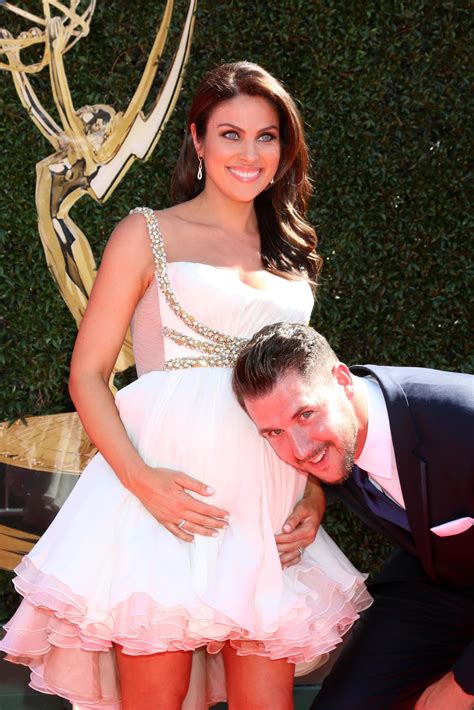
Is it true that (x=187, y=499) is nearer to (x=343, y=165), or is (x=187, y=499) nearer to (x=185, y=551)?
A: (x=185, y=551)

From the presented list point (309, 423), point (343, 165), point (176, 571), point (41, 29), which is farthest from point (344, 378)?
point (41, 29)

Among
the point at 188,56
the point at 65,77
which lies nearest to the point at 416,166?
the point at 188,56

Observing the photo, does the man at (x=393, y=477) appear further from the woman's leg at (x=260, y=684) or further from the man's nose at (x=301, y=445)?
the woman's leg at (x=260, y=684)

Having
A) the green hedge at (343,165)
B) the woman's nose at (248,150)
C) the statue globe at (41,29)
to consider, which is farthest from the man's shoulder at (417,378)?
the statue globe at (41,29)

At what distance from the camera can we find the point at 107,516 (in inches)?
95.5

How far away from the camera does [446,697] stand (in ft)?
8.11

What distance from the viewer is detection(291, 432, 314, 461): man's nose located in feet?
7.56

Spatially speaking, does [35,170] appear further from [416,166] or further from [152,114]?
[416,166]

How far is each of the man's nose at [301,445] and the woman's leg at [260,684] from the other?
56cm

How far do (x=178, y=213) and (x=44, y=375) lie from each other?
1499 mm

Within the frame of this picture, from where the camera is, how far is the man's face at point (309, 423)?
2297mm

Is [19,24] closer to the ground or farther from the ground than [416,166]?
farther from the ground

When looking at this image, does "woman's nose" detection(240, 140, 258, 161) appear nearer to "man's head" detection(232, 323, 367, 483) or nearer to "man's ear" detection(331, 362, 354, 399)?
"man's head" detection(232, 323, 367, 483)

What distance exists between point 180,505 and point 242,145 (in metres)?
1.03
